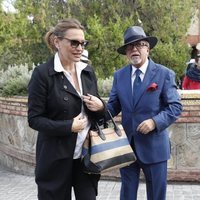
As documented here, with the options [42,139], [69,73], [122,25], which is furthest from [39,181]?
[122,25]

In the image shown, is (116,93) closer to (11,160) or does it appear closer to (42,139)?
(42,139)

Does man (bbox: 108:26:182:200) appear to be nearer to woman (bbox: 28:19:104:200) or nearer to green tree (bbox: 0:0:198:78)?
woman (bbox: 28:19:104:200)

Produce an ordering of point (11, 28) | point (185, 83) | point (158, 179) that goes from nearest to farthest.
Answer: point (158, 179), point (185, 83), point (11, 28)

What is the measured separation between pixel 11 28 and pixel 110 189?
6375 millimetres

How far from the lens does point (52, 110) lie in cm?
330

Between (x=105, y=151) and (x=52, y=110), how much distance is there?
19.1 inches

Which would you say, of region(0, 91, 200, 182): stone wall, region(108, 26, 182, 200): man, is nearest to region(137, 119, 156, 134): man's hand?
region(108, 26, 182, 200): man

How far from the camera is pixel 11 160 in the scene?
805 cm

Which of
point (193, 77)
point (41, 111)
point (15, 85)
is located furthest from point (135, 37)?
point (15, 85)

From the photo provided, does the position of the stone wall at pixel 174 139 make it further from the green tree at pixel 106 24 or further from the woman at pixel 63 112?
the green tree at pixel 106 24

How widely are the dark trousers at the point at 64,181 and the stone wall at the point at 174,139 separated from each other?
3019 mm

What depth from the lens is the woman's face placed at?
10.8ft

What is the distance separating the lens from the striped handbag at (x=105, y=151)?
3.28 meters

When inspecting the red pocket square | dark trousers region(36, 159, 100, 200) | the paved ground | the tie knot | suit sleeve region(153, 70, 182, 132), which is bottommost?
the paved ground
